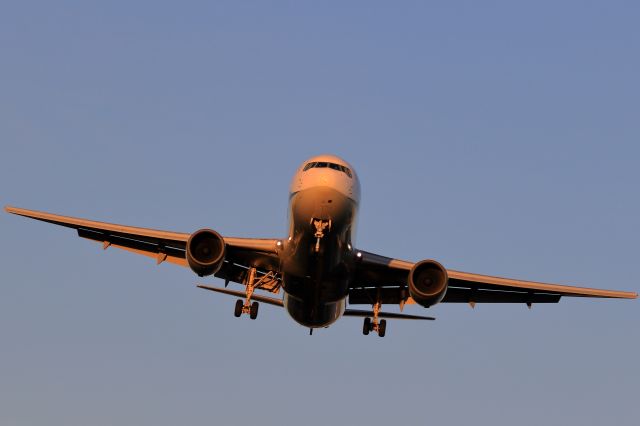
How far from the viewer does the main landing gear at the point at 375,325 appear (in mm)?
30812

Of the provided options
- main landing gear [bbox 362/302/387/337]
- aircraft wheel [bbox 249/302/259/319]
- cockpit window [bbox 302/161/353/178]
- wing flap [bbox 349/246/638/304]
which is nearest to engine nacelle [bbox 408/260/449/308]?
wing flap [bbox 349/246/638/304]

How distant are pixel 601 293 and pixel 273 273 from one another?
10028mm

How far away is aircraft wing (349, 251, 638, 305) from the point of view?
95.0ft

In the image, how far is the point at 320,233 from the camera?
83.3 ft

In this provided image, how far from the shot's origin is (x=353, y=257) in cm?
2792

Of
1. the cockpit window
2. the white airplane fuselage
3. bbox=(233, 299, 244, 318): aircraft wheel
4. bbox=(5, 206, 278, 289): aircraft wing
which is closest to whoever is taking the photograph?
the white airplane fuselage

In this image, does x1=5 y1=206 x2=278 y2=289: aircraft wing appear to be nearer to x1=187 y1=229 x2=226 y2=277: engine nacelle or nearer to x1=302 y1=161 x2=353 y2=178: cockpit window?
x1=187 y1=229 x2=226 y2=277: engine nacelle

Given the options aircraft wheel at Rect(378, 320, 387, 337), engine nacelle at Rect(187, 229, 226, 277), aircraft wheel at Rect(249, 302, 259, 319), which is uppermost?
aircraft wheel at Rect(378, 320, 387, 337)

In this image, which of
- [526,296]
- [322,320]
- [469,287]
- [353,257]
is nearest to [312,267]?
[353,257]

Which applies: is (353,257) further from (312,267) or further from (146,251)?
(146,251)

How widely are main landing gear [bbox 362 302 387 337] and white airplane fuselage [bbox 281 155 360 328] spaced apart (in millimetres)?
2084

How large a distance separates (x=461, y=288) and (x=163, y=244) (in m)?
9.70

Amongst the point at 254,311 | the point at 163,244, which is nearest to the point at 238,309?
the point at 254,311

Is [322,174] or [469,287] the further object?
[469,287]
